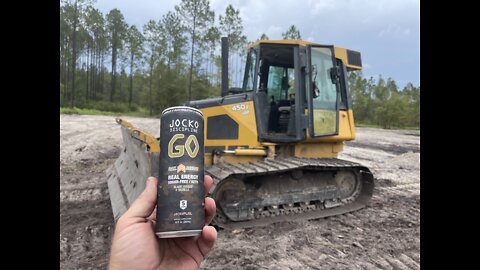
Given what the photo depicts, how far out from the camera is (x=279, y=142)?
18.0 feet

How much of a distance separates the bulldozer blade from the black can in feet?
8.15

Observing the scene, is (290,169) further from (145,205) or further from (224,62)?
(145,205)

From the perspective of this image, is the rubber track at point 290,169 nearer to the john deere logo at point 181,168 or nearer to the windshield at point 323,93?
the windshield at point 323,93

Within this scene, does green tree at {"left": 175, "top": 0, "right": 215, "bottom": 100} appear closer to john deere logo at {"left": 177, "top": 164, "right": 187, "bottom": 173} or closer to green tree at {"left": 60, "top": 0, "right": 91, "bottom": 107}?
green tree at {"left": 60, "top": 0, "right": 91, "bottom": 107}

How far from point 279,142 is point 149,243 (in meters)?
3.84

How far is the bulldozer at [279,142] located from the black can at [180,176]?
9.04 ft

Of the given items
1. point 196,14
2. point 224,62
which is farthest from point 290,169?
point 196,14

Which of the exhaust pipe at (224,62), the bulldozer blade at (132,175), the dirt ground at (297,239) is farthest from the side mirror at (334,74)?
the bulldozer blade at (132,175)

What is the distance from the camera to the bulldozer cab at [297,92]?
5371mm

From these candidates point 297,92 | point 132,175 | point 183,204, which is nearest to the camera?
point 183,204

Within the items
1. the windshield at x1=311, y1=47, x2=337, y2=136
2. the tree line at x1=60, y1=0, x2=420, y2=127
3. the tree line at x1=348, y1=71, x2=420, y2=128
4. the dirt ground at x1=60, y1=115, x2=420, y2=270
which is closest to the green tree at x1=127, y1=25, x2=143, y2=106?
the tree line at x1=60, y1=0, x2=420, y2=127
